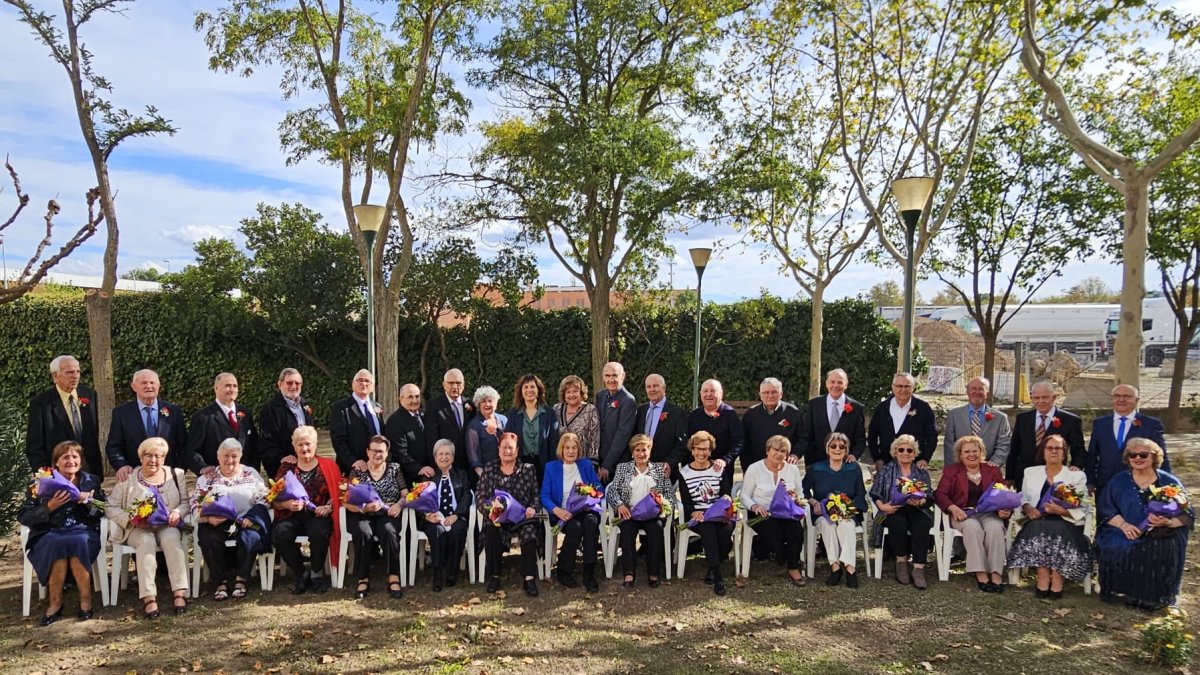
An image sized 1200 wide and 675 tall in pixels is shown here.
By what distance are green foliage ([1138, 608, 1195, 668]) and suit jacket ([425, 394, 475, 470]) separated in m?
4.56

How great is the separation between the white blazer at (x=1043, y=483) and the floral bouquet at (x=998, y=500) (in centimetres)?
12

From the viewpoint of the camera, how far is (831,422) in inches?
241

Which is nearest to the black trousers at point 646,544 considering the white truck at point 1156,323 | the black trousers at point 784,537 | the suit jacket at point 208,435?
the black trousers at point 784,537

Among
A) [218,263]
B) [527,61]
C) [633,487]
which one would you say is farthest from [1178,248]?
[218,263]

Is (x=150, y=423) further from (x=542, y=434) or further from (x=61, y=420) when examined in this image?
(x=542, y=434)

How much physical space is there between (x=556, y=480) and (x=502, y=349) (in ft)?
29.1

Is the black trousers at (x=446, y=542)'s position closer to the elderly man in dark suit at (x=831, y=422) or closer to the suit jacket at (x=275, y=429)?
the suit jacket at (x=275, y=429)

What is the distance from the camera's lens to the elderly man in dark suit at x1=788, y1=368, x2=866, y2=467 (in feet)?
20.0

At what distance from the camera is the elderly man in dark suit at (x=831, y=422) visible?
6082 mm

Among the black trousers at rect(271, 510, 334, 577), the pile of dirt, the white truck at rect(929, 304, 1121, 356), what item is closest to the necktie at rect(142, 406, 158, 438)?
the black trousers at rect(271, 510, 334, 577)

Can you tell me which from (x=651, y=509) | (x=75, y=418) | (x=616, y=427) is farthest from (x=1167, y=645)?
(x=75, y=418)

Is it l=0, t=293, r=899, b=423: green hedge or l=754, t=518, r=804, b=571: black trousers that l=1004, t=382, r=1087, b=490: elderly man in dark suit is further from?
l=0, t=293, r=899, b=423: green hedge

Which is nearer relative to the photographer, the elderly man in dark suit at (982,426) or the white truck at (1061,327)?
the elderly man in dark suit at (982,426)

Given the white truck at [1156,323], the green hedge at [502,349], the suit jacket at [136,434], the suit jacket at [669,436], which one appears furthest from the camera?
the white truck at [1156,323]
